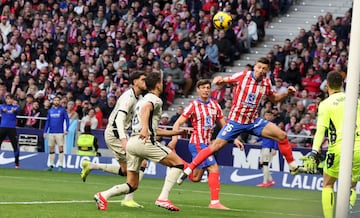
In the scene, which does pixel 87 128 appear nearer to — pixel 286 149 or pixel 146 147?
pixel 286 149

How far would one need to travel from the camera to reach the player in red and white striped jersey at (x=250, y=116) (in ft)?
55.5

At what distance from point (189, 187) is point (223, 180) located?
347 cm

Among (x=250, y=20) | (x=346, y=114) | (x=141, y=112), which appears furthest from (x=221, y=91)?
(x=346, y=114)

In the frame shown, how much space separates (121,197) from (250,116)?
2.76 metres

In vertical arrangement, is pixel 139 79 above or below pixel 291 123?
above

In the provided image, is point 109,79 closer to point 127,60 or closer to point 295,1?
point 127,60

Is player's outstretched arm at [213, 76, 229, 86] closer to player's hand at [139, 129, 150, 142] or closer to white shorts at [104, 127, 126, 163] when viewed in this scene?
white shorts at [104, 127, 126, 163]

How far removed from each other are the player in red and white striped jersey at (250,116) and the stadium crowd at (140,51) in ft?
31.9

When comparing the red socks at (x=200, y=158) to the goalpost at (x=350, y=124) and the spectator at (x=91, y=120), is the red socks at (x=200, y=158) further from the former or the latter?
the spectator at (x=91, y=120)

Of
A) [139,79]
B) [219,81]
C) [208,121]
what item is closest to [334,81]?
[219,81]

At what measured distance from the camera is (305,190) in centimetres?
2473

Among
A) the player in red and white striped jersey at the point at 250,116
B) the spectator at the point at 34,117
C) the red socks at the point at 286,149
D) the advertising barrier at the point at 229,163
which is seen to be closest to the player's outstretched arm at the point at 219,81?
the player in red and white striped jersey at the point at 250,116

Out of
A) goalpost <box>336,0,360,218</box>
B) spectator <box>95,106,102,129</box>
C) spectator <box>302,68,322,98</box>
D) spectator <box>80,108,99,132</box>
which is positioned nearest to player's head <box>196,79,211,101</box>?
goalpost <box>336,0,360,218</box>

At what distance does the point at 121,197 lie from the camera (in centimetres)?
1792
